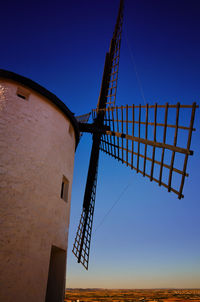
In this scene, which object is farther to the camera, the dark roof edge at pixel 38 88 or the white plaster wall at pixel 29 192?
the dark roof edge at pixel 38 88

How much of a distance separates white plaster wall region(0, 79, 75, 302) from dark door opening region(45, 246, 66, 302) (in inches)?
12.3

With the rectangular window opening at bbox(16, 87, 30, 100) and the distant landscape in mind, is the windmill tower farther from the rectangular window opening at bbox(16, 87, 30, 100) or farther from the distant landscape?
the distant landscape

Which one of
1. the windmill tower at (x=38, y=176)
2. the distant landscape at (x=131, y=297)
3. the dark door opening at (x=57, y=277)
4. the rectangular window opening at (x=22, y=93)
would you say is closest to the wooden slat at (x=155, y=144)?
the windmill tower at (x=38, y=176)

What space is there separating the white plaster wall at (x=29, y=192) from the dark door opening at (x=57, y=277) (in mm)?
314

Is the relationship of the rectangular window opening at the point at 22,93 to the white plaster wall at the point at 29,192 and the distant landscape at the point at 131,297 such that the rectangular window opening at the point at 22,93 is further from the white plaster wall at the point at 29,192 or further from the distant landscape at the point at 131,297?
the distant landscape at the point at 131,297

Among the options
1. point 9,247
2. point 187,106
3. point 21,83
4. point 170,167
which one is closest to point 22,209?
point 9,247

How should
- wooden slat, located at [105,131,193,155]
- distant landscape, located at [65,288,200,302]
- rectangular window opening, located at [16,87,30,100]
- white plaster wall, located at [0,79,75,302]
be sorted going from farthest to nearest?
distant landscape, located at [65,288,200,302]
rectangular window opening, located at [16,87,30,100]
wooden slat, located at [105,131,193,155]
white plaster wall, located at [0,79,75,302]

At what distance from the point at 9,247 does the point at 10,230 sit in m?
A: 0.33

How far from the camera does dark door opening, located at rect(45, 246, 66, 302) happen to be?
589cm

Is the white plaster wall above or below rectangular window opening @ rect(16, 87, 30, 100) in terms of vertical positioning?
below

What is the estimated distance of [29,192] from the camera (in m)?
5.14

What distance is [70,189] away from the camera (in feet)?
23.7

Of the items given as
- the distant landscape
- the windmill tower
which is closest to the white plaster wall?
the windmill tower

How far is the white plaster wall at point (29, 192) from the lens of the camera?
14.3ft
